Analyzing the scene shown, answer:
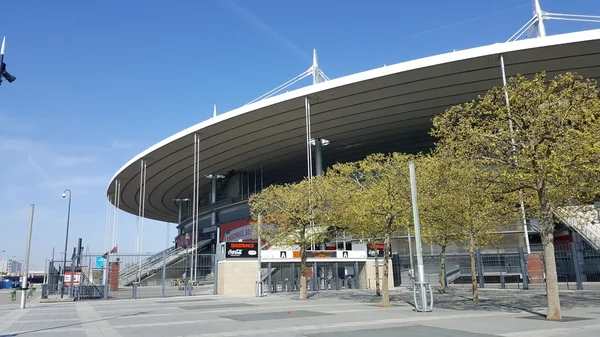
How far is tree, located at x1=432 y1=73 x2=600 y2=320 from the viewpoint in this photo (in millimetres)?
12984

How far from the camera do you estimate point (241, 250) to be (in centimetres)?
3019

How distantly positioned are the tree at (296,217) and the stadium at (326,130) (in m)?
6.62

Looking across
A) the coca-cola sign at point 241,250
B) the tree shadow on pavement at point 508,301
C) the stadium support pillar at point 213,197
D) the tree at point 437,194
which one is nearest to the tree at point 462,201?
the tree at point 437,194

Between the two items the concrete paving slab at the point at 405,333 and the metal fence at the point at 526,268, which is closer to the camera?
the concrete paving slab at the point at 405,333

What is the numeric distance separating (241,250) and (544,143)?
69.1 ft

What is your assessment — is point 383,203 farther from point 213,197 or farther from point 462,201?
point 213,197

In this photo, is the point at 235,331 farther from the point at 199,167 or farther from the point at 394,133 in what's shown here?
the point at 199,167

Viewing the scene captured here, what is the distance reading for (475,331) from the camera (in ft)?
34.3

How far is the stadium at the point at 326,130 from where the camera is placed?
34562 mm

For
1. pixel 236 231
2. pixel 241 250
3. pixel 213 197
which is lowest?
pixel 241 250

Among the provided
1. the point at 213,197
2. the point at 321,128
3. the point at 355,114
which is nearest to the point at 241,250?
the point at 355,114

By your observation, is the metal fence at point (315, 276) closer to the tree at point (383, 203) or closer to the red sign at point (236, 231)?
the tree at point (383, 203)

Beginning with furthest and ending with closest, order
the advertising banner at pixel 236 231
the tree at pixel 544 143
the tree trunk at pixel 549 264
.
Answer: the advertising banner at pixel 236 231, the tree at pixel 544 143, the tree trunk at pixel 549 264

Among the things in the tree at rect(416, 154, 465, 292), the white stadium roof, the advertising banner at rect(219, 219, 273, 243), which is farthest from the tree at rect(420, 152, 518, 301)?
the advertising banner at rect(219, 219, 273, 243)
